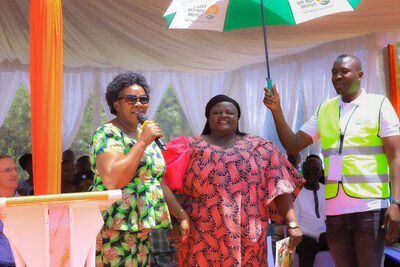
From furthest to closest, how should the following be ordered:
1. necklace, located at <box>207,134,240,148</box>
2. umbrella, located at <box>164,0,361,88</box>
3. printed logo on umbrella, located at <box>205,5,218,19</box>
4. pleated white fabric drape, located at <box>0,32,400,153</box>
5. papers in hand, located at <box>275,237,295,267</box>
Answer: pleated white fabric drape, located at <box>0,32,400,153</box>
printed logo on umbrella, located at <box>205,5,218,19</box>
umbrella, located at <box>164,0,361,88</box>
necklace, located at <box>207,134,240,148</box>
papers in hand, located at <box>275,237,295,267</box>

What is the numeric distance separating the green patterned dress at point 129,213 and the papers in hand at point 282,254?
0.75 meters

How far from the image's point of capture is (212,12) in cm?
434

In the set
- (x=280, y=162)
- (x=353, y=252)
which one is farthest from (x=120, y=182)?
(x=353, y=252)

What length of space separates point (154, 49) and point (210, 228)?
13.4 feet

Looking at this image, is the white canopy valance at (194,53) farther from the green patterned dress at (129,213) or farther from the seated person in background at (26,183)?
the green patterned dress at (129,213)

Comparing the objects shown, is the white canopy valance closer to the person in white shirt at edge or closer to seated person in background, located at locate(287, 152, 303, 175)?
seated person in background, located at locate(287, 152, 303, 175)

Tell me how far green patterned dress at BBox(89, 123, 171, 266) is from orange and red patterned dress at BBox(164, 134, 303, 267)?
53 cm

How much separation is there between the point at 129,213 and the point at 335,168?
1.52 m

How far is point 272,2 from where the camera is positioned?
13.7 feet

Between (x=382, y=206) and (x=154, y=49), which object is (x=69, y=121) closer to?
(x=154, y=49)

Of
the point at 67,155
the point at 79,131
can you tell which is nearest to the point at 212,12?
the point at 67,155

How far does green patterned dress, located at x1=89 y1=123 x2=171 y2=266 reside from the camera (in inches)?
107

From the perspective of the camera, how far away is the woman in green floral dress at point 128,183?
2.61 meters

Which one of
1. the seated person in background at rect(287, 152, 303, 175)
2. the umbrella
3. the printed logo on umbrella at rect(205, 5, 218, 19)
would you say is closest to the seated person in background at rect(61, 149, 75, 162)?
the seated person in background at rect(287, 152, 303, 175)
